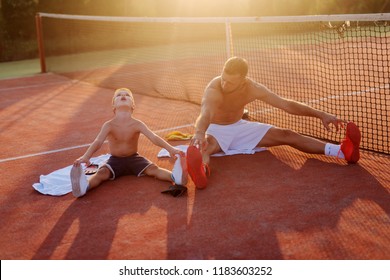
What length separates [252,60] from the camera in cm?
1703

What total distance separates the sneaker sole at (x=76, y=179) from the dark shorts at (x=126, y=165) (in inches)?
22.0

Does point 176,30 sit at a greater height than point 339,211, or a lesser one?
greater

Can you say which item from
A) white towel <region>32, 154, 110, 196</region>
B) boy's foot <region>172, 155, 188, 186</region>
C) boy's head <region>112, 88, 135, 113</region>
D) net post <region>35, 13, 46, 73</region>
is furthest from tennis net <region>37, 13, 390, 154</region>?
white towel <region>32, 154, 110, 196</region>

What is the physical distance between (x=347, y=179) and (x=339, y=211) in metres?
0.82

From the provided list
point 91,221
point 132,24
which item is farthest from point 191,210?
point 132,24

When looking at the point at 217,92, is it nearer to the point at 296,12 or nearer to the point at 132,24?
the point at 132,24

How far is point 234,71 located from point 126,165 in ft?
4.84

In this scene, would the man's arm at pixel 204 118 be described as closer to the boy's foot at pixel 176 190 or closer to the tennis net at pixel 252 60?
the boy's foot at pixel 176 190

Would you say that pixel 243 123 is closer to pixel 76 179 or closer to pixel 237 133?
pixel 237 133

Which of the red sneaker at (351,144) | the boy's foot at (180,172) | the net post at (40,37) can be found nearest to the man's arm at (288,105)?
the red sneaker at (351,144)

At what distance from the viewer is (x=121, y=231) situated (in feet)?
14.7

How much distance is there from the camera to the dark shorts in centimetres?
572

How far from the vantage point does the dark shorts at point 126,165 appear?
18.8 feet

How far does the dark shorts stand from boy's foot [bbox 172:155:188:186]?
1.78 feet
